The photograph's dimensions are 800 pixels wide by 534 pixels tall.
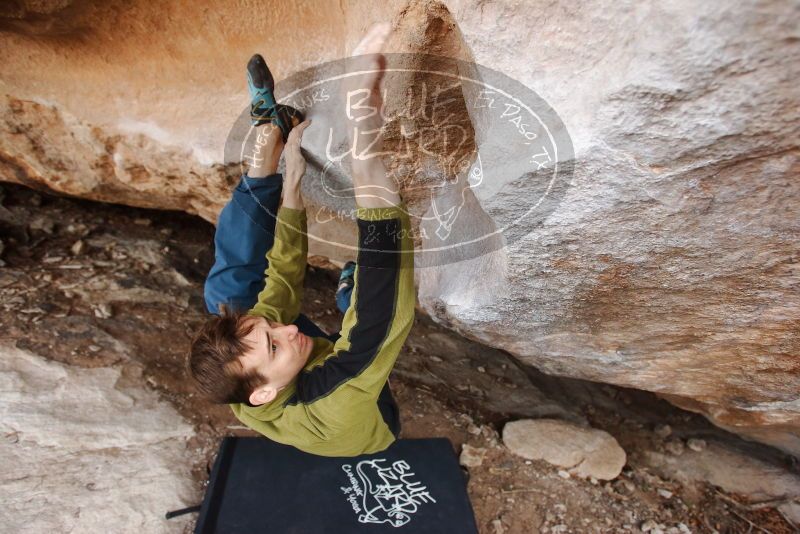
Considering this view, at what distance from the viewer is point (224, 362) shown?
1.22 meters

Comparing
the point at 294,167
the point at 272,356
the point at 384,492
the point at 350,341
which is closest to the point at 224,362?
the point at 272,356

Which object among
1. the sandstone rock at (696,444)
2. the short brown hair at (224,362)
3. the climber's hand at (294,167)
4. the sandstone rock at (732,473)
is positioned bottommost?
the sandstone rock at (732,473)

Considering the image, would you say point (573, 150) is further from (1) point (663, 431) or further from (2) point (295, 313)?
(1) point (663, 431)

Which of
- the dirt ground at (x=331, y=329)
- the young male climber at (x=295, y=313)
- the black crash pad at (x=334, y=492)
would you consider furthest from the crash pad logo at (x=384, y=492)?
the young male climber at (x=295, y=313)

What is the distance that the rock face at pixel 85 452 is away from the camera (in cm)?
159

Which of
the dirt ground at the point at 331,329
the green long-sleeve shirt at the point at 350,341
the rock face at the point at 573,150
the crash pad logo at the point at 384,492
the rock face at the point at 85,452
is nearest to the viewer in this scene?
the rock face at the point at 573,150

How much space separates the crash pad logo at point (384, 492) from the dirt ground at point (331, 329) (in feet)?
0.62

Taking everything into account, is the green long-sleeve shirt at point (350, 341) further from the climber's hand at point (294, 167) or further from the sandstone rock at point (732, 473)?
the sandstone rock at point (732, 473)

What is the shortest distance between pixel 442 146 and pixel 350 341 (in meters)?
0.51

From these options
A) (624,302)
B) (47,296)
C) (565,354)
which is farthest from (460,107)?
(47,296)

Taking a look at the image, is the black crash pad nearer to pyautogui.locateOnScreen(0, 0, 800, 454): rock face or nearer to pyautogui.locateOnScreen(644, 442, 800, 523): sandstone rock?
pyautogui.locateOnScreen(0, 0, 800, 454): rock face

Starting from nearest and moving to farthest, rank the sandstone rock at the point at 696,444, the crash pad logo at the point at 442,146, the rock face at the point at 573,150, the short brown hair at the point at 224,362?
1. the rock face at the point at 573,150
2. the crash pad logo at the point at 442,146
3. the short brown hair at the point at 224,362
4. the sandstone rock at the point at 696,444

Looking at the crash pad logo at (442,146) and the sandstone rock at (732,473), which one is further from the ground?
the crash pad logo at (442,146)

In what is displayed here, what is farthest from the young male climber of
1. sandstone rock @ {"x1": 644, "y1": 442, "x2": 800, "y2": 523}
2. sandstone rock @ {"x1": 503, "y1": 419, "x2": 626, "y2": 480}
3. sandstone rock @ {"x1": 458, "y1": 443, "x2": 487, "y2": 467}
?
sandstone rock @ {"x1": 644, "y1": 442, "x2": 800, "y2": 523}
